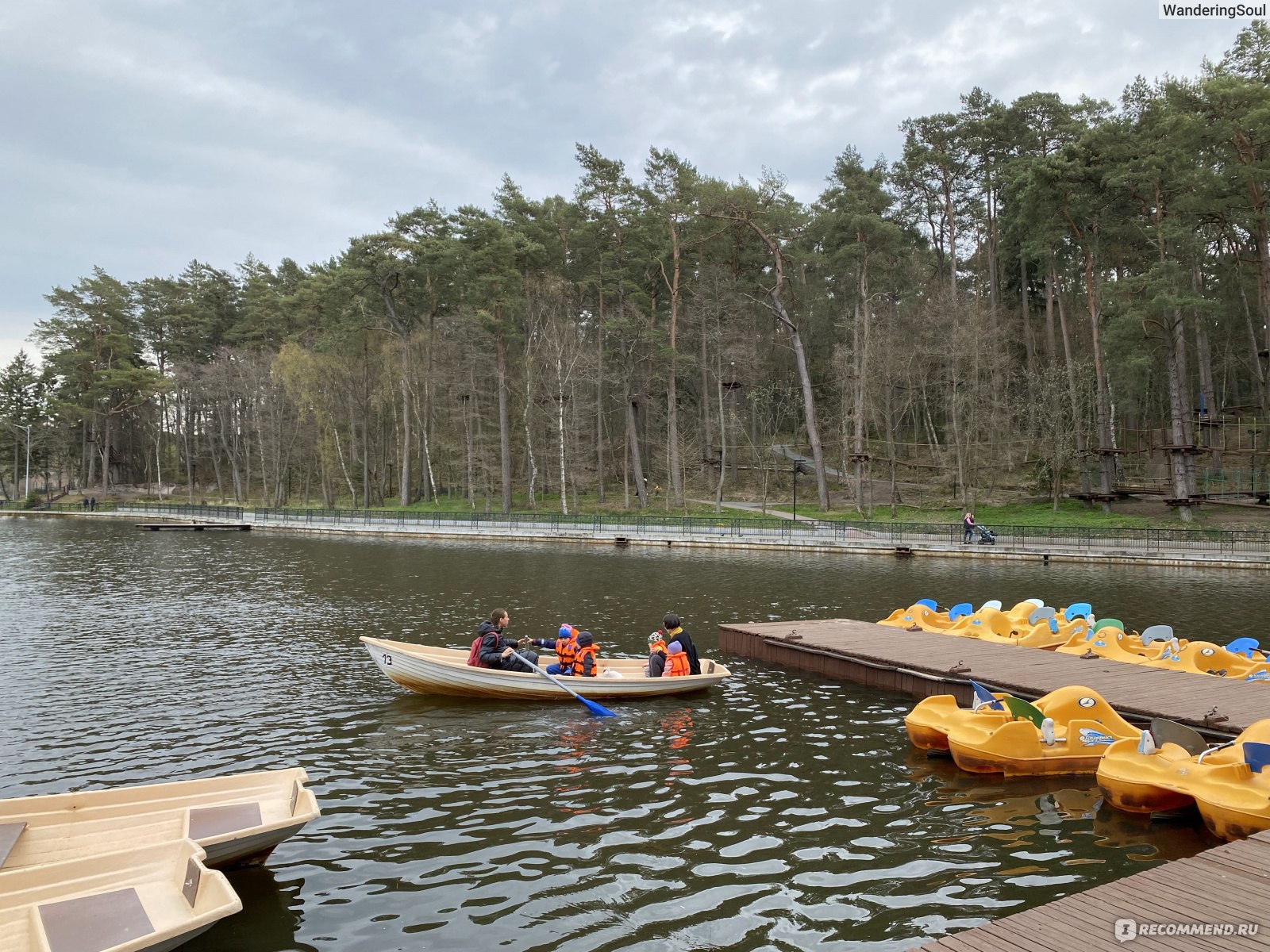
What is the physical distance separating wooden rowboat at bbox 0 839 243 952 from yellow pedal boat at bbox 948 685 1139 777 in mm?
8409

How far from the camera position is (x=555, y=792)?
9969 mm

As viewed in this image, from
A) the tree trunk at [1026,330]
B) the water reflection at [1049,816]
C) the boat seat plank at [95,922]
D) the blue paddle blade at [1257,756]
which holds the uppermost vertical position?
the tree trunk at [1026,330]

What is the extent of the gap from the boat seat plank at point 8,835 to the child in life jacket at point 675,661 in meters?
9.47

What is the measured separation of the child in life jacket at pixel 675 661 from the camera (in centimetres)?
1459

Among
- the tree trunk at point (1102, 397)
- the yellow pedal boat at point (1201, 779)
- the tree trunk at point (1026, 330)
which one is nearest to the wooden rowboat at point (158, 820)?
the yellow pedal boat at point (1201, 779)

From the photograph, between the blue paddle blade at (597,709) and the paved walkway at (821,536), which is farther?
the paved walkway at (821,536)

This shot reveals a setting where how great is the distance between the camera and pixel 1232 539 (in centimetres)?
3353

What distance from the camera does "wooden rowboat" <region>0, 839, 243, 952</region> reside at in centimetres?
552

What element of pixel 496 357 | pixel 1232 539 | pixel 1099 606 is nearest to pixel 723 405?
pixel 496 357

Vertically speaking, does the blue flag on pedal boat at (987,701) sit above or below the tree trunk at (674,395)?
below

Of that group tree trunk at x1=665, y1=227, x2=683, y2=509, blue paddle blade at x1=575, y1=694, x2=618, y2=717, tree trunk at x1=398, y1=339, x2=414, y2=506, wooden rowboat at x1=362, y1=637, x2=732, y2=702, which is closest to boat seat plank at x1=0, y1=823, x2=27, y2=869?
wooden rowboat at x1=362, y1=637, x2=732, y2=702

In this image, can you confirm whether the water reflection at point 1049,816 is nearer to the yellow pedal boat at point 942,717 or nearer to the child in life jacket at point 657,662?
the yellow pedal boat at point 942,717

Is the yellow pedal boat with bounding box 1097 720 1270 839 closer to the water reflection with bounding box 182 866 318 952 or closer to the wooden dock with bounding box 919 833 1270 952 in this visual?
the wooden dock with bounding box 919 833 1270 952

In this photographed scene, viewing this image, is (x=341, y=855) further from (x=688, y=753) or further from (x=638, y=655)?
(x=638, y=655)
